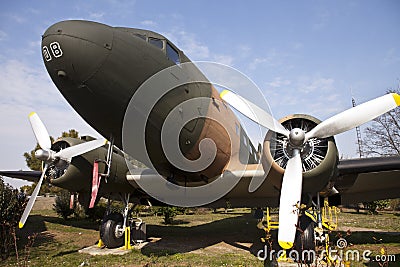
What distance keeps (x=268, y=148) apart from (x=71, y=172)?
21.9 ft

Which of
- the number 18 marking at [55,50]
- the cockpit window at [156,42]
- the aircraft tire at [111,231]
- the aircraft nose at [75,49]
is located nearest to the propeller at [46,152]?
the aircraft tire at [111,231]

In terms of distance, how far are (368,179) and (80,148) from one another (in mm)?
9167

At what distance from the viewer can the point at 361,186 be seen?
1006 cm

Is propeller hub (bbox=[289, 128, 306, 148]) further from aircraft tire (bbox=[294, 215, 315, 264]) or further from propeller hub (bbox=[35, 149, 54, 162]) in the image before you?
propeller hub (bbox=[35, 149, 54, 162])

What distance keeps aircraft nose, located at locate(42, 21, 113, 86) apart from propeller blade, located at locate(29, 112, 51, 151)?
21.6ft

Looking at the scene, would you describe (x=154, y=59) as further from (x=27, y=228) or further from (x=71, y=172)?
(x=27, y=228)

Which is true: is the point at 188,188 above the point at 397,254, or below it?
above

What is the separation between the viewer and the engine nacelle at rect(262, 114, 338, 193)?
693 cm

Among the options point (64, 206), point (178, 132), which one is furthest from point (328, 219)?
point (64, 206)

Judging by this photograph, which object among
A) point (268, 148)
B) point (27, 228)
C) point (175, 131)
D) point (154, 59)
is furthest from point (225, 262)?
point (27, 228)

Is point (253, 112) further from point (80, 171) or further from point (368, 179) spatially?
point (80, 171)

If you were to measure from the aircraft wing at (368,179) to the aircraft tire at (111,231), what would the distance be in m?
7.29

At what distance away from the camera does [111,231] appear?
10.2m

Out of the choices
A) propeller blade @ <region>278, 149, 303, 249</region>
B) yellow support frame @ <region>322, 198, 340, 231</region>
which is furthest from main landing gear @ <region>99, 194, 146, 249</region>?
yellow support frame @ <region>322, 198, 340, 231</region>
